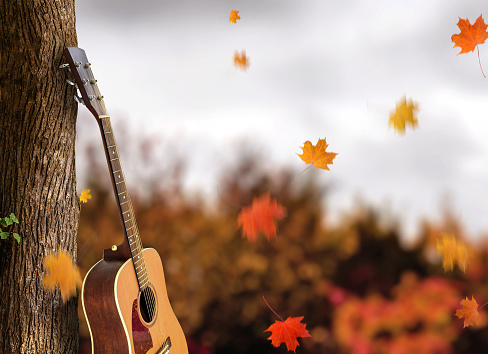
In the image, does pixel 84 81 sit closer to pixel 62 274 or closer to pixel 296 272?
pixel 62 274

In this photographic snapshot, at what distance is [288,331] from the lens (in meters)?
2.10

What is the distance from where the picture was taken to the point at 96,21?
2.22m

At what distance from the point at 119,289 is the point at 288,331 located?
0.94m

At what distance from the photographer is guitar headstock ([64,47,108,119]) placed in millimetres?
1538

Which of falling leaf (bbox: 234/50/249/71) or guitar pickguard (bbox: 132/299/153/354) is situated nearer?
guitar pickguard (bbox: 132/299/153/354)

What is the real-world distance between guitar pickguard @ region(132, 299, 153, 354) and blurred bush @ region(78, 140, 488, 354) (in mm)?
602

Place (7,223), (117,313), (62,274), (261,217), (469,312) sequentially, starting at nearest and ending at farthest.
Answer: (117,313) < (7,223) < (62,274) < (469,312) < (261,217)

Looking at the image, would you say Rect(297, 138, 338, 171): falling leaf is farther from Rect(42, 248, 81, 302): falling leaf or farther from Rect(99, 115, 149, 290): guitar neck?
Rect(42, 248, 81, 302): falling leaf

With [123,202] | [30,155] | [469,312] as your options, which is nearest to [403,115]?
[469,312]

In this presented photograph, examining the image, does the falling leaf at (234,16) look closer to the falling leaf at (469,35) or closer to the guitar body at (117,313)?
the falling leaf at (469,35)

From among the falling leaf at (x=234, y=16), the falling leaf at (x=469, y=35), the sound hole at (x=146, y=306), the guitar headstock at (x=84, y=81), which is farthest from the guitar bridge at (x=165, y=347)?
the falling leaf at (x=469, y=35)

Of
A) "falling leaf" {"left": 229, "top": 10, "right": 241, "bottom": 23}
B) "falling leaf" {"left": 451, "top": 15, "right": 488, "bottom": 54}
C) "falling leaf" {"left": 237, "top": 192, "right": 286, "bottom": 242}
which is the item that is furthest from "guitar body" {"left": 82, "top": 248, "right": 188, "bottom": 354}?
"falling leaf" {"left": 451, "top": 15, "right": 488, "bottom": 54}

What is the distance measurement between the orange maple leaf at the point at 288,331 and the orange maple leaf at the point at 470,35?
1.39 meters

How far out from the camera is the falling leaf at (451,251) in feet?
6.41
